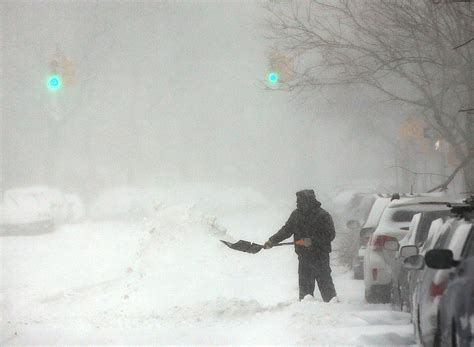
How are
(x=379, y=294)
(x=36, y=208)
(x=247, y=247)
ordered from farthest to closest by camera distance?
(x=36, y=208), (x=379, y=294), (x=247, y=247)

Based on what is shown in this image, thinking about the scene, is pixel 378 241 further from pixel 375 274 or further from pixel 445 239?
pixel 445 239

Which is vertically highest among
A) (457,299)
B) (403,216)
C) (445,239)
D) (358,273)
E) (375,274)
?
(403,216)

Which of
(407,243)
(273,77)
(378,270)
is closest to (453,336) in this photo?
(407,243)

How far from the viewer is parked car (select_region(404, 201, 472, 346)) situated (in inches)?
207

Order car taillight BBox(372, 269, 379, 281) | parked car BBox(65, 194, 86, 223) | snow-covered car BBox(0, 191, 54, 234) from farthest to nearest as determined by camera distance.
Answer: parked car BBox(65, 194, 86, 223) → snow-covered car BBox(0, 191, 54, 234) → car taillight BBox(372, 269, 379, 281)

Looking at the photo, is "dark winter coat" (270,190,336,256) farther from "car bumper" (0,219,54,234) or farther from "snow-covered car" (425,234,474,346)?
"car bumper" (0,219,54,234)

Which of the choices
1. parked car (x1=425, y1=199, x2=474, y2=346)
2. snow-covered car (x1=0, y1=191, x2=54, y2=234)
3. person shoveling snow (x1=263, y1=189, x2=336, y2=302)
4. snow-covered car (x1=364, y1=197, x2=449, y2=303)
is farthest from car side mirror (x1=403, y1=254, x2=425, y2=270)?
snow-covered car (x1=0, y1=191, x2=54, y2=234)

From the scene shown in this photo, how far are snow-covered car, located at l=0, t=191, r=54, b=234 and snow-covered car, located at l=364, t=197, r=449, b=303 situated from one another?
20166 millimetres

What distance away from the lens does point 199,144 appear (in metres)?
83.6

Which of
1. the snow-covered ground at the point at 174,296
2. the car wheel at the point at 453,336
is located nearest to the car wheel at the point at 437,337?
the car wheel at the point at 453,336

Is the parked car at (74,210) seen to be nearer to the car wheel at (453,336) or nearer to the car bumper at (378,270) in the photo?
the car bumper at (378,270)

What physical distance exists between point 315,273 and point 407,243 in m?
2.07

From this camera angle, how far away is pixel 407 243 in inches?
356

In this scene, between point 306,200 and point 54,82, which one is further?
point 54,82
